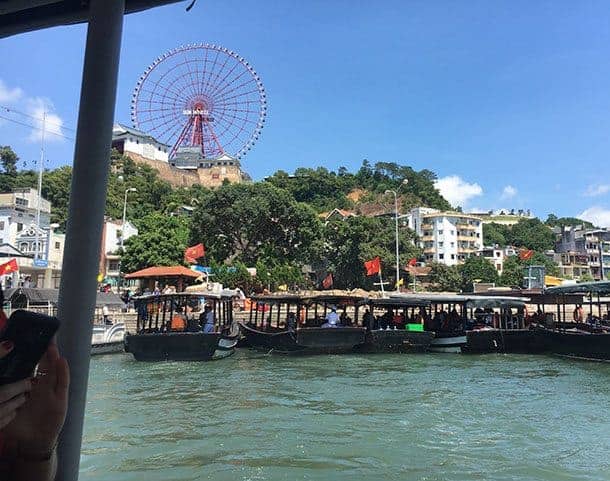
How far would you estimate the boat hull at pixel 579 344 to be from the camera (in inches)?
702

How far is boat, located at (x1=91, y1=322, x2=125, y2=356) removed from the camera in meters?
19.6

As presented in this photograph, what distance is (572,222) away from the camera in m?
122

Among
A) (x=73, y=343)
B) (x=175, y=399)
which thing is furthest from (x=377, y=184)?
(x=73, y=343)

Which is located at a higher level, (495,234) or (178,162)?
(178,162)

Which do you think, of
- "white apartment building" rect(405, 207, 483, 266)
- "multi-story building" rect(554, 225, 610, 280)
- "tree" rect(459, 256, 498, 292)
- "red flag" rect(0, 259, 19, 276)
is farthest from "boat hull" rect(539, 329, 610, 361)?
"multi-story building" rect(554, 225, 610, 280)

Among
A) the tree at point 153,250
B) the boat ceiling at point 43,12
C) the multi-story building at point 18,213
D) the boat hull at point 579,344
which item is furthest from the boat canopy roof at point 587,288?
the multi-story building at point 18,213

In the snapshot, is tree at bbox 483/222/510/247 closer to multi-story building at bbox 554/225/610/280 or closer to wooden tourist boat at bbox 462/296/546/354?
multi-story building at bbox 554/225/610/280

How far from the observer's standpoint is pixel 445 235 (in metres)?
77.3

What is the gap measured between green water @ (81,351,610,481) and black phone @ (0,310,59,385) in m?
5.18

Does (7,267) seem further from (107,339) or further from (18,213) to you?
(18,213)

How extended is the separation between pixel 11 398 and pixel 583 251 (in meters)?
97.8

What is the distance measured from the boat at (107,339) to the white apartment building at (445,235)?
195 ft

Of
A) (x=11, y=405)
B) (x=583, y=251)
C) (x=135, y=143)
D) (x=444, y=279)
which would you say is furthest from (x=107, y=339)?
(x=583, y=251)

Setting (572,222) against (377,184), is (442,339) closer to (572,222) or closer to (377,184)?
(377,184)
